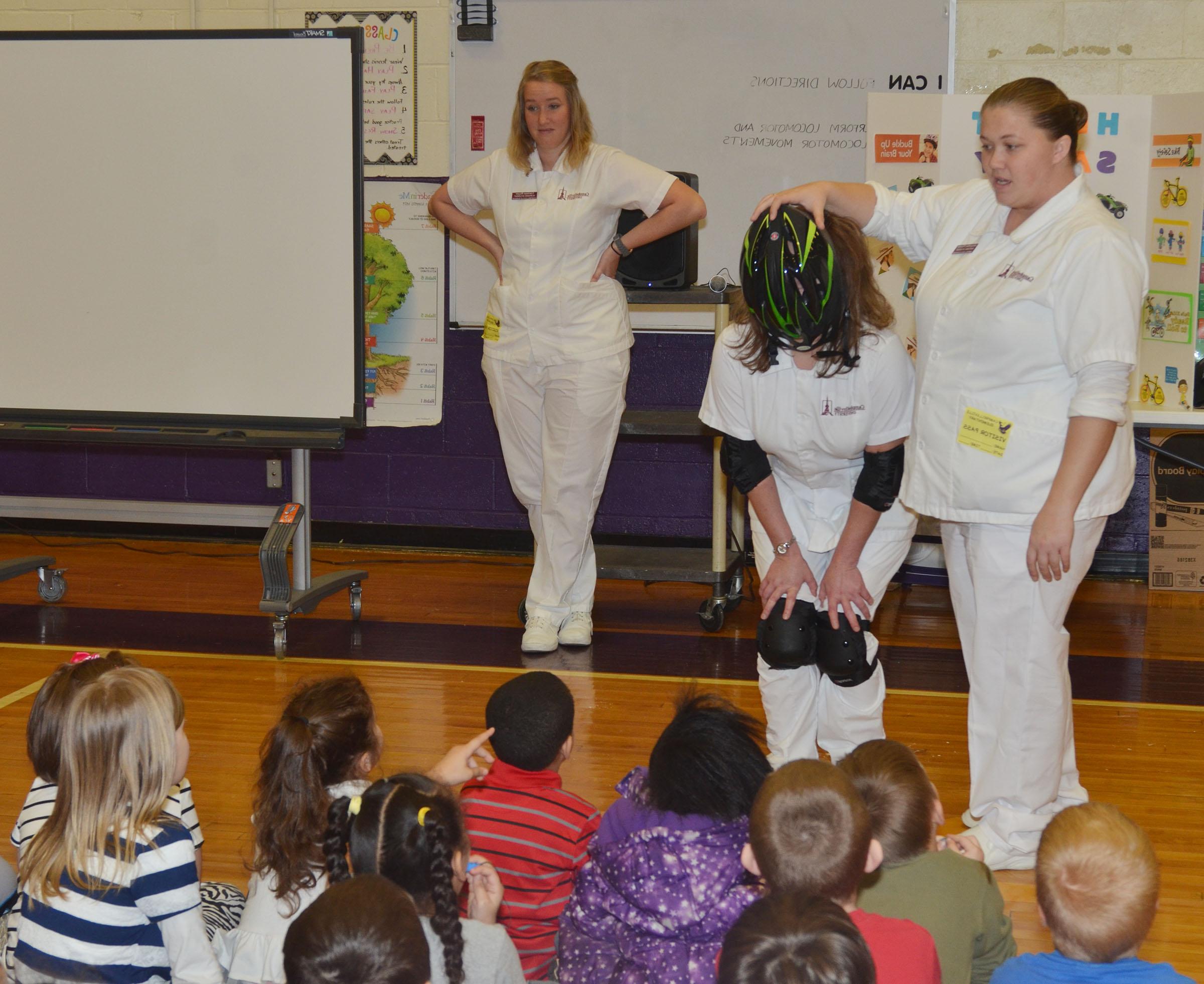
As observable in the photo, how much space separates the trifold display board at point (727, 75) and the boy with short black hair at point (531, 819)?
331cm

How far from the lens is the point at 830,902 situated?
1299 millimetres

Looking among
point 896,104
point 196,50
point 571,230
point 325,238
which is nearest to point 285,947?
point 571,230

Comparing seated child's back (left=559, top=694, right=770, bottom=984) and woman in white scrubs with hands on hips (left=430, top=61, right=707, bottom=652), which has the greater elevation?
woman in white scrubs with hands on hips (left=430, top=61, right=707, bottom=652)

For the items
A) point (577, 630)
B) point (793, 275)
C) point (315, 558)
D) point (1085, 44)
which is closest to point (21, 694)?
point (577, 630)

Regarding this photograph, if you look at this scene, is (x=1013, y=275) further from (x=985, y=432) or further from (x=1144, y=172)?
(x=1144, y=172)

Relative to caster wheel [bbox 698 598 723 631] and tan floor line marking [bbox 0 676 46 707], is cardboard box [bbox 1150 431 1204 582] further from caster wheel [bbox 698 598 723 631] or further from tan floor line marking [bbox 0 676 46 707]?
tan floor line marking [bbox 0 676 46 707]

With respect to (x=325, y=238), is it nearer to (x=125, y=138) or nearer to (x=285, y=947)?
(x=125, y=138)

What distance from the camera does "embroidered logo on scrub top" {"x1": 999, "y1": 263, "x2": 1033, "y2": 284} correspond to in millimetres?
2367

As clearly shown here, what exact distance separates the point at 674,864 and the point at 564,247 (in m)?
2.75

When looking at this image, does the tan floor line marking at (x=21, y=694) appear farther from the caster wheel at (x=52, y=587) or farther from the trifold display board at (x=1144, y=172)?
the trifold display board at (x=1144, y=172)

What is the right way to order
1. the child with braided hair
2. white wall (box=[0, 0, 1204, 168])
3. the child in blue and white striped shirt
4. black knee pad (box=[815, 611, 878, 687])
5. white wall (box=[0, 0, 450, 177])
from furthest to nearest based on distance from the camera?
white wall (box=[0, 0, 450, 177])
white wall (box=[0, 0, 1204, 168])
black knee pad (box=[815, 611, 878, 687])
the child in blue and white striped shirt
the child with braided hair

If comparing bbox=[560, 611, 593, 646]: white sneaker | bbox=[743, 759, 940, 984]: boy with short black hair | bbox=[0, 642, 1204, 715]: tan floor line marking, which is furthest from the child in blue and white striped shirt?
bbox=[560, 611, 593, 646]: white sneaker

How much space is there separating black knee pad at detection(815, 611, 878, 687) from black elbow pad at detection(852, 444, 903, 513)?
10.3 inches

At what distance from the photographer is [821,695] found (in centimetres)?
290
